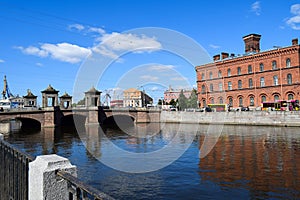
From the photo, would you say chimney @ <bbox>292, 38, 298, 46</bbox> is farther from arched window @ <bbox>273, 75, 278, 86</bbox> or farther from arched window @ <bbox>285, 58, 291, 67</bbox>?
arched window @ <bbox>273, 75, 278, 86</bbox>

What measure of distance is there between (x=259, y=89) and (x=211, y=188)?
148 ft

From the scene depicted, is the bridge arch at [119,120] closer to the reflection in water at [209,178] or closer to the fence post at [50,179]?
the reflection in water at [209,178]

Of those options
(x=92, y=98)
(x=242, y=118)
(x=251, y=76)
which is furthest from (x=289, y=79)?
(x=92, y=98)

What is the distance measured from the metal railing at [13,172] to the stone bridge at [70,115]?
3977cm

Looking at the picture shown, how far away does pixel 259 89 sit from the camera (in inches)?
2028

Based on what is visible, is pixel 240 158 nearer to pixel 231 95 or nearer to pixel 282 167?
pixel 282 167

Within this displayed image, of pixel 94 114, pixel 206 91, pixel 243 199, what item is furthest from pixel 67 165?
pixel 206 91

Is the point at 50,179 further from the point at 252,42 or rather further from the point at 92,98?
the point at 252,42

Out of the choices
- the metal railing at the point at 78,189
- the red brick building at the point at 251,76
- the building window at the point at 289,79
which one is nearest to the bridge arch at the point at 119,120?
the red brick building at the point at 251,76

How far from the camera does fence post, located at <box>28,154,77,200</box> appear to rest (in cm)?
368

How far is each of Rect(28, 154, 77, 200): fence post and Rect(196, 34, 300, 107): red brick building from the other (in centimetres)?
4966

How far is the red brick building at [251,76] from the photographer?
46531mm

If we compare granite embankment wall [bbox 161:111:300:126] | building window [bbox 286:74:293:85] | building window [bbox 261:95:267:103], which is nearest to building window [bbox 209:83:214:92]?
granite embankment wall [bbox 161:111:300:126]

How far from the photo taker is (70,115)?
53406 mm
